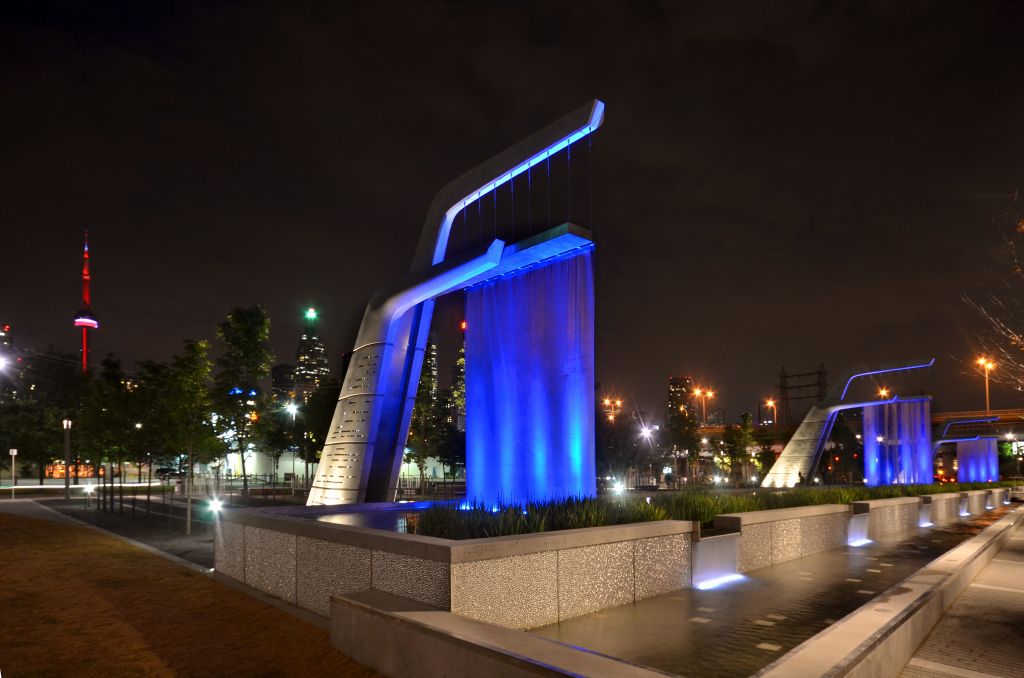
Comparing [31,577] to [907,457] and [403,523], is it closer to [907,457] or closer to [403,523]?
[403,523]

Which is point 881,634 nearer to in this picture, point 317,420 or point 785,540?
point 785,540

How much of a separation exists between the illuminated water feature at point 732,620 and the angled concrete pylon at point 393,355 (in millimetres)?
8430

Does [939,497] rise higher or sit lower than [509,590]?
lower

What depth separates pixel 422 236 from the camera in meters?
18.6

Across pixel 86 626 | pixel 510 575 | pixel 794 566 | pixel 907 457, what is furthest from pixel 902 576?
pixel 907 457

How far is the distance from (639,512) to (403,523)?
3464 mm

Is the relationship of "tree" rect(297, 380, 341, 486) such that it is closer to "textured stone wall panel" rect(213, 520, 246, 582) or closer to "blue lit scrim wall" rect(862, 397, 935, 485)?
"textured stone wall panel" rect(213, 520, 246, 582)

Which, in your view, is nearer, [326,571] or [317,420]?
[326,571]

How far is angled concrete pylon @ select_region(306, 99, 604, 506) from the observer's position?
16125 millimetres

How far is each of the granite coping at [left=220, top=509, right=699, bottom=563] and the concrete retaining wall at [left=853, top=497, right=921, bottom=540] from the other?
9.41 metres

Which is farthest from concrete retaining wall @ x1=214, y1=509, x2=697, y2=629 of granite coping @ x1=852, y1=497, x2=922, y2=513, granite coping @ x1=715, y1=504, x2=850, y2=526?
granite coping @ x1=852, y1=497, x2=922, y2=513

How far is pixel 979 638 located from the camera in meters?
6.96

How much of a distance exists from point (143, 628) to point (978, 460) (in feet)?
282

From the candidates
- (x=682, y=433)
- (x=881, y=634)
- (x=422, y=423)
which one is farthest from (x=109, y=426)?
(x=682, y=433)
